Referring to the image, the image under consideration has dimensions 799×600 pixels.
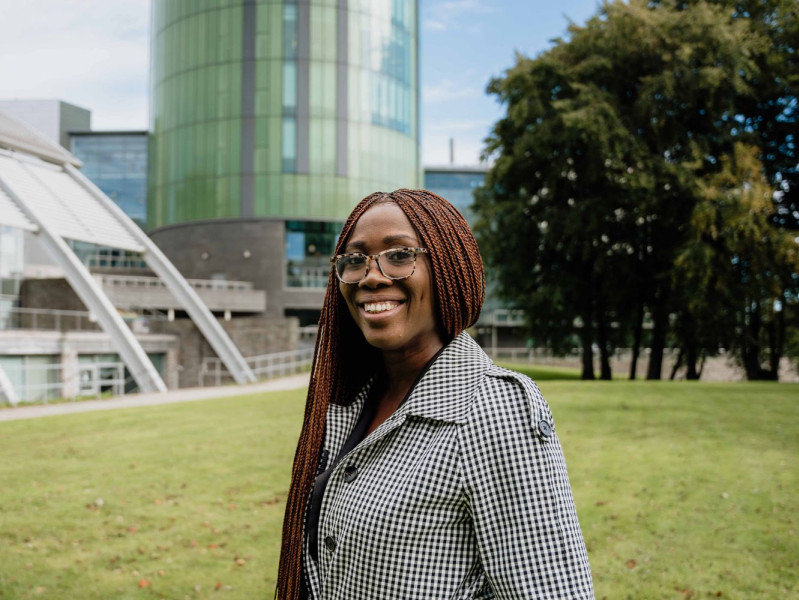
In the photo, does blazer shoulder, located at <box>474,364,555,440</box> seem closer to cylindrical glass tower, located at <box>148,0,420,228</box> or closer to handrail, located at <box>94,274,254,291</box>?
handrail, located at <box>94,274,254,291</box>

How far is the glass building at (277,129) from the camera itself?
156 feet

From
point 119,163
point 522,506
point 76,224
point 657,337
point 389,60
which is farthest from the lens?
point 119,163

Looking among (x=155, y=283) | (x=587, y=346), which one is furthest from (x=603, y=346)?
(x=155, y=283)

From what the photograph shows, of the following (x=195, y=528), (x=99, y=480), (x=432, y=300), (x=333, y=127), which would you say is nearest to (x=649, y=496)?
(x=195, y=528)

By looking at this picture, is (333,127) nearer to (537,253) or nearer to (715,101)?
(537,253)

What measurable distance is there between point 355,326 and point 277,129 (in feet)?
154

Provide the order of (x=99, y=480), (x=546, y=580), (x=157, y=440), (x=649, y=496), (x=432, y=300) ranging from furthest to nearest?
(x=157, y=440) → (x=99, y=480) → (x=649, y=496) → (x=432, y=300) → (x=546, y=580)

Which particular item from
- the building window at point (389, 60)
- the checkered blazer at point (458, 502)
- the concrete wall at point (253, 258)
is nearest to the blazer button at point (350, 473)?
the checkered blazer at point (458, 502)

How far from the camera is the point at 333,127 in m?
48.0

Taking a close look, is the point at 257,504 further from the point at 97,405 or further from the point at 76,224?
the point at 76,224

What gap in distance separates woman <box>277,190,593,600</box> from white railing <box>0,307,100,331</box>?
24.4 metres

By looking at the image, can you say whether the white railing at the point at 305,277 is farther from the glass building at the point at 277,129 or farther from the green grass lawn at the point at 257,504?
the green grass lawn at the point at 257,504

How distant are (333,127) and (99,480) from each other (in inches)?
1638

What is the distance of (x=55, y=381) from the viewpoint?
80.7ft
